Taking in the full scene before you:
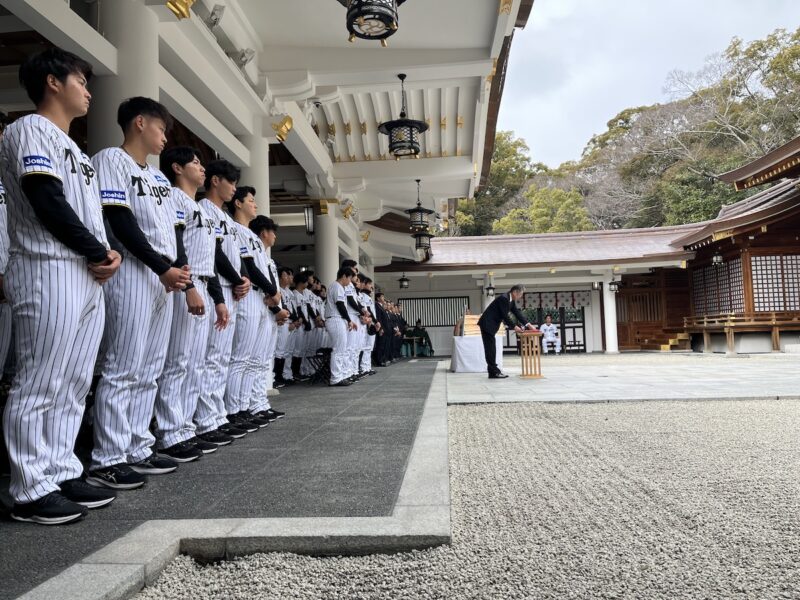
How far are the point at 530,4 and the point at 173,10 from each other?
3.04 m

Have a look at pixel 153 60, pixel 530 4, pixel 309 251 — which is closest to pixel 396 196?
pixel 309 251

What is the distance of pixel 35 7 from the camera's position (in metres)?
3.12

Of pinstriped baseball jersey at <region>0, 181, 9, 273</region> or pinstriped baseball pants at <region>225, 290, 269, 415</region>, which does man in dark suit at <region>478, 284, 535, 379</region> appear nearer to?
pinstriped baseball pants at <region>225, 290, 269, 415</region>

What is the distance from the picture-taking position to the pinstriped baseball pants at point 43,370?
6.97ft

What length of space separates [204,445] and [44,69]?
199cm

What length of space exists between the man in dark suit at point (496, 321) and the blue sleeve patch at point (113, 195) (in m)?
6.89

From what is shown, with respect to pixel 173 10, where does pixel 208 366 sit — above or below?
below

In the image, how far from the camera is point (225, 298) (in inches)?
147

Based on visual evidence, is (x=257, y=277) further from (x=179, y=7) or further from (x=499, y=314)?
(x=499, y=314)

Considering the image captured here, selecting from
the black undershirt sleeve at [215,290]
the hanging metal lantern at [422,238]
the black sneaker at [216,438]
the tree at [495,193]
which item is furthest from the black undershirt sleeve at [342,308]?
the tree at [495,193]

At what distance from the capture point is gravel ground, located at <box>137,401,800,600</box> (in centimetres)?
160

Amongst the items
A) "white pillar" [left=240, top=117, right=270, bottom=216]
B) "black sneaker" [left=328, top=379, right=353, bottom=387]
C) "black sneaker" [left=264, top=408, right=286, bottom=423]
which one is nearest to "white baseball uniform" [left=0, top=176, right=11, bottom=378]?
"black sneaker" [left=264, top=408, right=286, bottom=423]

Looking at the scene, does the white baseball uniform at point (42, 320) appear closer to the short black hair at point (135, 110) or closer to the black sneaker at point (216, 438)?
the short black hair at point (135, 110)

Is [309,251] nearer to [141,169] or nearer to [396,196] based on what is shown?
[396,196]
